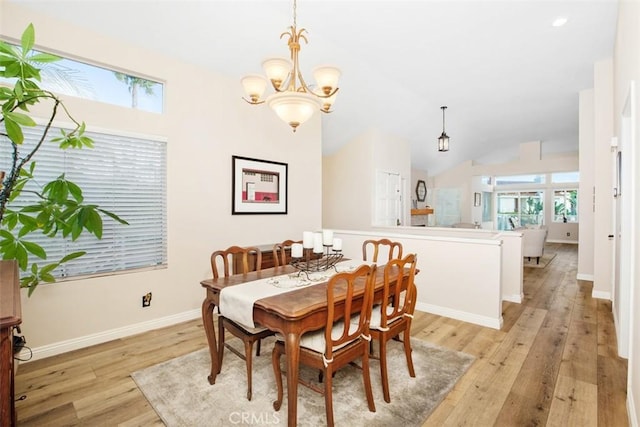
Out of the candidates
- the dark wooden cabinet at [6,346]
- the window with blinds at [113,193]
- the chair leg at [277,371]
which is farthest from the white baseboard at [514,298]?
the dark wooden cabinet at [6,346]

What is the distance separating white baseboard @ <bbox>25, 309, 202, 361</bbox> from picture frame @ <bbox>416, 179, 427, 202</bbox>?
7.78 metres

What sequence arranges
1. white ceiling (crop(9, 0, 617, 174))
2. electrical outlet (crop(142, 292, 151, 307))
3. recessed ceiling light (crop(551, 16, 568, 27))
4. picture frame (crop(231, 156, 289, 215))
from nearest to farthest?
white ceiling (crop(9, 0, 617, 174)) < electrical outlet (crop(142, 292, 151, 307)) < recessed ceiling light (crop(551, 16, 568, 27)) < picture frame (crop(231, 156, 289, 215))

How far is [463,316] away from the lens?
11.5 feet

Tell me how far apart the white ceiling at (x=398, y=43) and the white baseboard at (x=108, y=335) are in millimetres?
2812

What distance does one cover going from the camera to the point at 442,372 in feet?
7.84

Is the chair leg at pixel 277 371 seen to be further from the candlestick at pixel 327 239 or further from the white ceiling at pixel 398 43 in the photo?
the white ceiling at pixel 398 43

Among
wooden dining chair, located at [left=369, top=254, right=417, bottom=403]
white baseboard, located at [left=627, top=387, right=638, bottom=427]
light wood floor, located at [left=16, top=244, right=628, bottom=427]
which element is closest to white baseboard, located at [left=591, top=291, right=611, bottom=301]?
light wood floor, located at [left=16, top=244, right=628, bottom=427]

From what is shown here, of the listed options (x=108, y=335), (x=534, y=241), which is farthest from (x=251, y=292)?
(x=534, y=241)

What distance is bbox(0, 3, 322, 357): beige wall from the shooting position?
270 cm

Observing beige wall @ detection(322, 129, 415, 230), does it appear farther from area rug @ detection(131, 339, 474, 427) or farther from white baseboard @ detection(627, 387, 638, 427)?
white baseboard @ detection(627, 387, 638, 427)

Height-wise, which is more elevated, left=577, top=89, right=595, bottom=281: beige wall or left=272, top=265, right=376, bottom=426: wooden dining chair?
left=577, top=89, right=595, bottom=281: beige wall

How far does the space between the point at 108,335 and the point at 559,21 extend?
18.6ft

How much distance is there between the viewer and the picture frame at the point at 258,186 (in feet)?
12.8

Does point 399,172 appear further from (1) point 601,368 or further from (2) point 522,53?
(1) point 601,368
